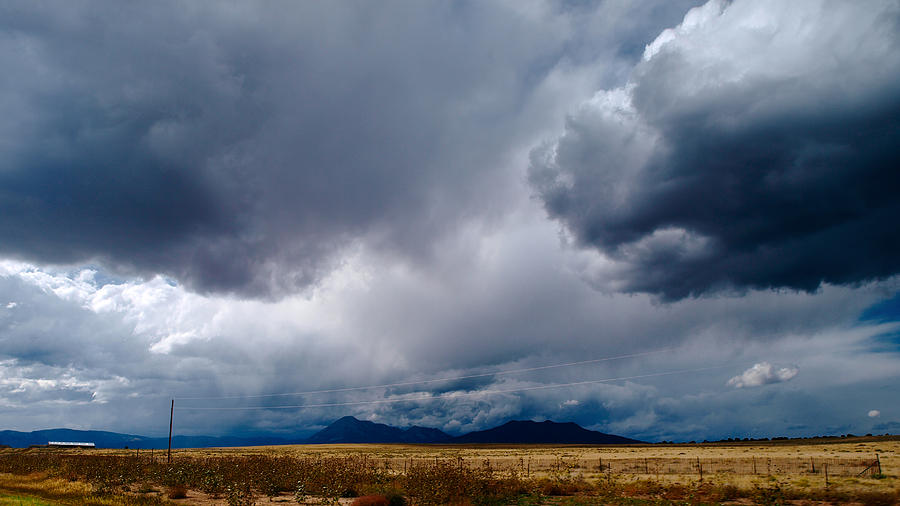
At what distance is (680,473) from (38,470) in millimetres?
85016

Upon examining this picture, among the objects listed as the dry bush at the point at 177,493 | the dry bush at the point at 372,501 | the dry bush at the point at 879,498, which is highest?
the dry bush at the point at 372,501

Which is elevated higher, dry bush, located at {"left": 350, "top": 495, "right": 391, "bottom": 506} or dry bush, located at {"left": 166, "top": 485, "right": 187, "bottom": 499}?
dry bush, located at {"left": 350, "top": 495, "right": 391, "bottom": 506}

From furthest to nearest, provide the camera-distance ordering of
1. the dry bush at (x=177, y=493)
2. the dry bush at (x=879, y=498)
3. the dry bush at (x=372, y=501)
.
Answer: the dry bush at (x=177, y=493) → the dry bush at (x=879, y=498) → the dry bush at (x=372, y=501)

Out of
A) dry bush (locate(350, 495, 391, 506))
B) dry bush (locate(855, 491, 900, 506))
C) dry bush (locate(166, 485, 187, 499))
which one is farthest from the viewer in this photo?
dry bush (locate(166, 485, 187, 499))

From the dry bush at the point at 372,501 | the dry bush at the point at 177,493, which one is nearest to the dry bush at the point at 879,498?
the dry bush at the point at 372,501

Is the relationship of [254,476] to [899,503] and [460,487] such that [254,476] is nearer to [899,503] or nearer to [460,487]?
[460,487]

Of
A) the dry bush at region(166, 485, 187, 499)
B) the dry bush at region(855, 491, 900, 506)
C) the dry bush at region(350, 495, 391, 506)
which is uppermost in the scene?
the dry bush at region(350, 495, 391, 506)

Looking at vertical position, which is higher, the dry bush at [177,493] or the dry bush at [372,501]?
the dry bush at [372,501]

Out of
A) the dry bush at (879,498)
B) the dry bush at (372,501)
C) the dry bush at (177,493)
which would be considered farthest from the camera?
the dry bush at (177,493)

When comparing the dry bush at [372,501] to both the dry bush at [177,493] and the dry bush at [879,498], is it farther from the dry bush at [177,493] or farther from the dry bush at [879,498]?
the dry bush at [879,498]

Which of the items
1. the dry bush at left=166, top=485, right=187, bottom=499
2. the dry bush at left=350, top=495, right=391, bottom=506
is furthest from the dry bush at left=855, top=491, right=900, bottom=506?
the dry bush at left=166, top=485, right=187, bottom=499

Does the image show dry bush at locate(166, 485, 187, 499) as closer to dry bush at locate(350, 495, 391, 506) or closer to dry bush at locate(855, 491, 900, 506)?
dry bush at locate(350, 495, 391, 506)

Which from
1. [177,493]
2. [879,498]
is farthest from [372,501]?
[879,498]

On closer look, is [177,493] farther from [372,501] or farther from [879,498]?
[879,498]
